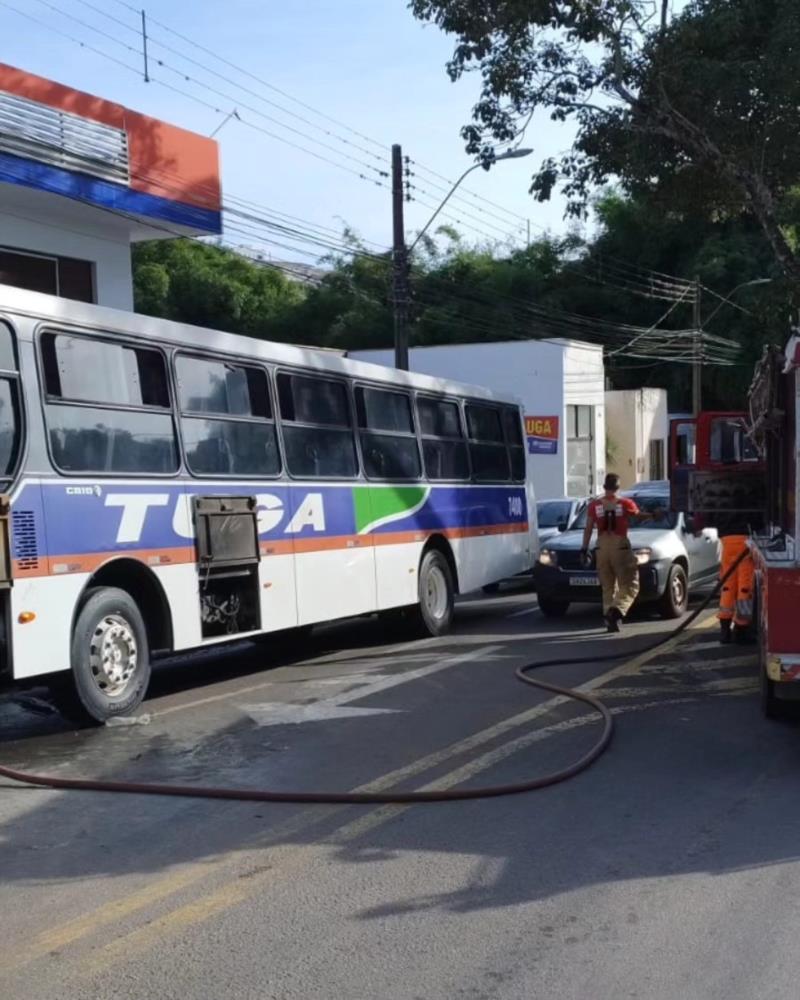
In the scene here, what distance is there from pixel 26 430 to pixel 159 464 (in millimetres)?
1526

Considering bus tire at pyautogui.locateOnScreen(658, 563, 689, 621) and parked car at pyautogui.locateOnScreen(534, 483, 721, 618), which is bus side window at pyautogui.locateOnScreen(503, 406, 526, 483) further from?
bus tire at pyautogui.locateOnScreen(658, 563, 689, 621)

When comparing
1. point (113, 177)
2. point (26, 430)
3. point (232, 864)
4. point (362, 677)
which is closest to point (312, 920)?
point (232, 864)

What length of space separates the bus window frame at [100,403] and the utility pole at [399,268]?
1366 centimetres

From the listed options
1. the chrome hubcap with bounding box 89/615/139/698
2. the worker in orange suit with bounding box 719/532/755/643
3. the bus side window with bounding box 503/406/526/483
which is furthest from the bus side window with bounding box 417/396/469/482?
the chrome hubcap with bounding box 89/615/139/698

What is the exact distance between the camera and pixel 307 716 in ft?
30.4

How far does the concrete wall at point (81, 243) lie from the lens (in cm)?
1644

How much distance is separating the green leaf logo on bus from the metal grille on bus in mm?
4827

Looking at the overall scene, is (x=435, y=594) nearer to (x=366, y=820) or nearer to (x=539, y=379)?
(x=366, y=820)

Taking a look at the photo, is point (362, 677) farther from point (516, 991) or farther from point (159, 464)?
point (516, 991)

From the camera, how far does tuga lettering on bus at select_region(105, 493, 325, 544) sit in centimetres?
922

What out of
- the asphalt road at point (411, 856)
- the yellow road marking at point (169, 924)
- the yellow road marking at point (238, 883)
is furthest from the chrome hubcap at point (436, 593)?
the yellow road marking at point (169, 924)

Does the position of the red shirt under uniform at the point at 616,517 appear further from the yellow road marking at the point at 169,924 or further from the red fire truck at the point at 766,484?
the yellow road marking at the point at 169,924

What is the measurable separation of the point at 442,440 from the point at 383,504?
194 cm

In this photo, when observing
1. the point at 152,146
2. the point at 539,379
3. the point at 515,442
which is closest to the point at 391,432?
the point at 515,442
